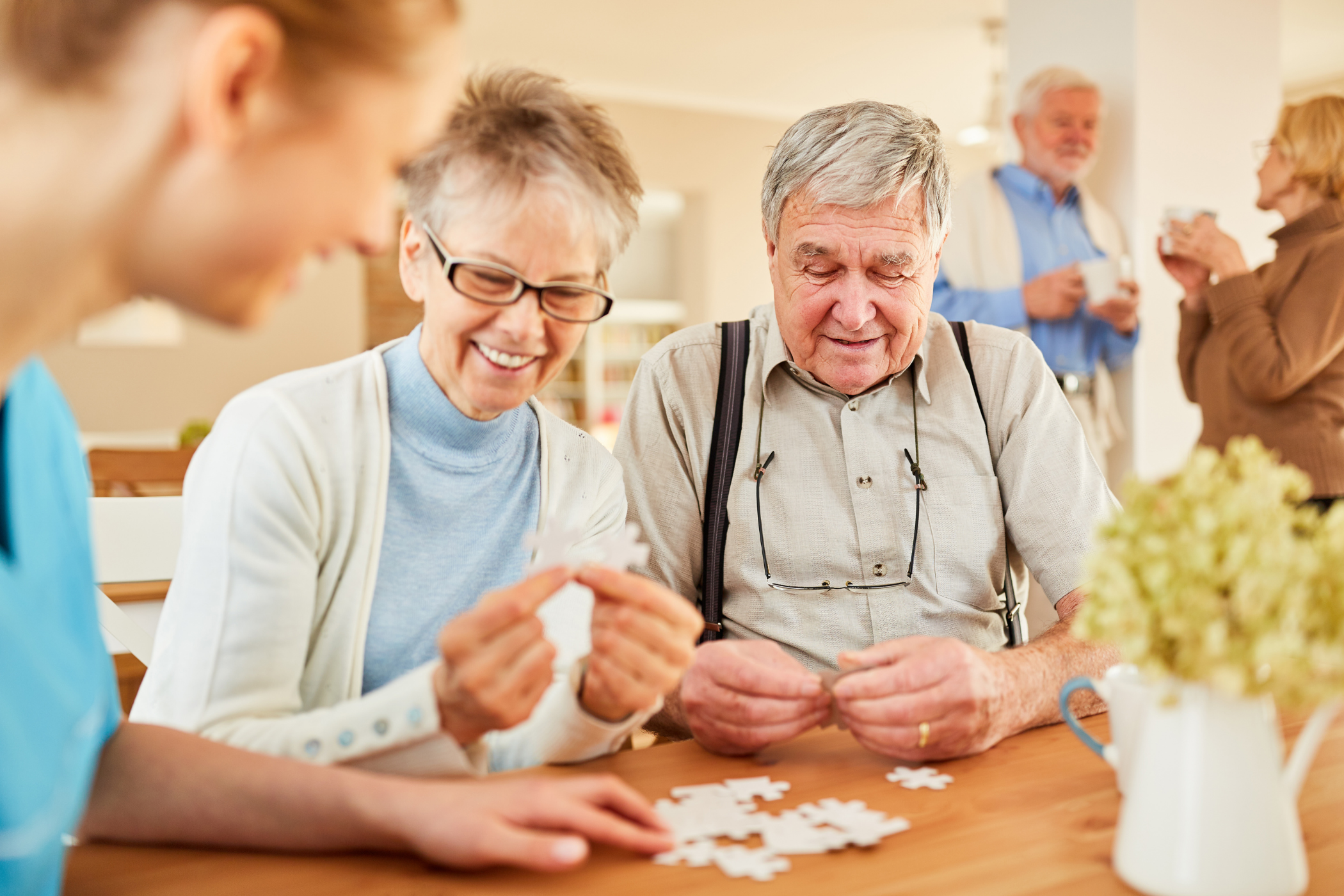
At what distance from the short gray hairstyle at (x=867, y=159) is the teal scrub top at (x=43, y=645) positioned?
43.4 inches

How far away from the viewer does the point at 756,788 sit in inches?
42.3

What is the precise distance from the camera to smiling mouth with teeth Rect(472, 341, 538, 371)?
116 centimetres

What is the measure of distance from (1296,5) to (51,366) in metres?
7.96

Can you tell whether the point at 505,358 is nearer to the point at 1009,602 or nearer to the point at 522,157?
the point at 522,157

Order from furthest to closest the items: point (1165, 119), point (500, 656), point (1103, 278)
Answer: point (1165, 119)
point (1103, 278)
point (500, 656)

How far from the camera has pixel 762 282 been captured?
31.0ft

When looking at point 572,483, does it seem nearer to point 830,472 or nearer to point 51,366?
point 830,472

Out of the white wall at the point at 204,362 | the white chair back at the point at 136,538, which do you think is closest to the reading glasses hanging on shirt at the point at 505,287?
the white chair back at the point at 136,538

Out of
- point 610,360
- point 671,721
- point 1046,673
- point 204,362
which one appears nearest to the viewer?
point 1046,673

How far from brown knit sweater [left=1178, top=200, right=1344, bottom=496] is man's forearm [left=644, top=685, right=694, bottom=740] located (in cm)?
226

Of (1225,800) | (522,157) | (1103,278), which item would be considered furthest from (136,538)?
(1103,278)

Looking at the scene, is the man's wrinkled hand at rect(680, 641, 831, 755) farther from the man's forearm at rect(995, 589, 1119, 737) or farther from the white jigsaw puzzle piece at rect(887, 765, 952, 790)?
the man's forearm at rect(995, 589, 1119, 737)

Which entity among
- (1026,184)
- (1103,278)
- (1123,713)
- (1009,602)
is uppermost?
(1026,184)

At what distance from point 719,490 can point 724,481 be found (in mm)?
15
